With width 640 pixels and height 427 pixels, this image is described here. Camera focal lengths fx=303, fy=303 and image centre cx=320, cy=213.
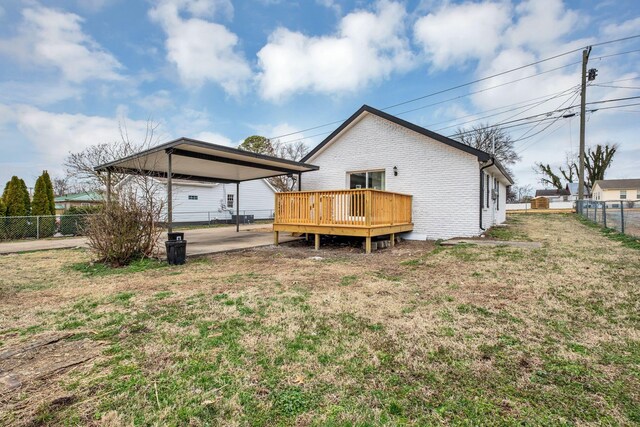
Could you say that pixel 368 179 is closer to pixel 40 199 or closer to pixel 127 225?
pixel 127 225

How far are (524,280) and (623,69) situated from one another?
17.6m

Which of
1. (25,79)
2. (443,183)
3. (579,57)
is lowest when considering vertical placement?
(443,183)

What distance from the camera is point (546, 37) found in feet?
42.3

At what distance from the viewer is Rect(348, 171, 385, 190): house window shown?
10.8 meters

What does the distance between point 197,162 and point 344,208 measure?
5.06 meters

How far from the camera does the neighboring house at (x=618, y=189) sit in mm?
38531

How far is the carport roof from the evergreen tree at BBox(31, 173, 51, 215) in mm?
6782

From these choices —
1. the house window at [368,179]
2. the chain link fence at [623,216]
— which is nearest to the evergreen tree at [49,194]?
the house window at [368,179]

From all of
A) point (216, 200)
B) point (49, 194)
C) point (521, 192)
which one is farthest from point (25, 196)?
point (521, 192)

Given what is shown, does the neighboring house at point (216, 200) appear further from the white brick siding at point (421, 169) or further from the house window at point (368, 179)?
the white brick siding at point (421, 169)

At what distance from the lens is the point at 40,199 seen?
45.6 feet

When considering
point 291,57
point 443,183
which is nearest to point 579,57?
point 443,183

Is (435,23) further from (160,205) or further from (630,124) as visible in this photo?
(630,124)

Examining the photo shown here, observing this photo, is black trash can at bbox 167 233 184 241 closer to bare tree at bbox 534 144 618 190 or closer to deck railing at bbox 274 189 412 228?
deck railing at bbox 274 189 412 228
